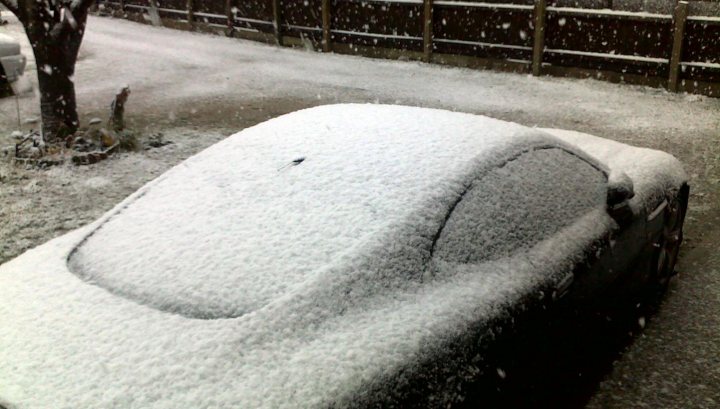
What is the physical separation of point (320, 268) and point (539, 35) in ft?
36.9

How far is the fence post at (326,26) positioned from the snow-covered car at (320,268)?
12.4m

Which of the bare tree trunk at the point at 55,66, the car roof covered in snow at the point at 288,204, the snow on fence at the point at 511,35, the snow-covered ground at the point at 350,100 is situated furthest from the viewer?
the snow on fence at the point at 511,35

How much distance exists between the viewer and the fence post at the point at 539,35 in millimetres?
12461

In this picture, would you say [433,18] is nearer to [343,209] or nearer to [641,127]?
[641,127]

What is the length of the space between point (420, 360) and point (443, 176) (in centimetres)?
93

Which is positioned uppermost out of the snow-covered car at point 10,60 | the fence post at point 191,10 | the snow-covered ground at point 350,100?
the fence post at point 191,10

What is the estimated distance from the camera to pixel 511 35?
43.3 ft

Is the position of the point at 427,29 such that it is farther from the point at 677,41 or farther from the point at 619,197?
the point at 619,197

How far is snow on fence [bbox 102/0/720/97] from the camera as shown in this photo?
36.7 ft

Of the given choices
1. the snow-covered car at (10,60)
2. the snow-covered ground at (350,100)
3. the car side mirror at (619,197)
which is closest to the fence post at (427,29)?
the snow-covered ground at (350,100)

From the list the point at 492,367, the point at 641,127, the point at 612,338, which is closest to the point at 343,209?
the point at 492,367

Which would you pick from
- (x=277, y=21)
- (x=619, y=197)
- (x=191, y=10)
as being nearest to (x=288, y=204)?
(x=619, y=197)

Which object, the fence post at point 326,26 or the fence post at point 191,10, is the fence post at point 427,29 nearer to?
the fence post at point 326,26

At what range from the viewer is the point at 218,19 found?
18.6 m
